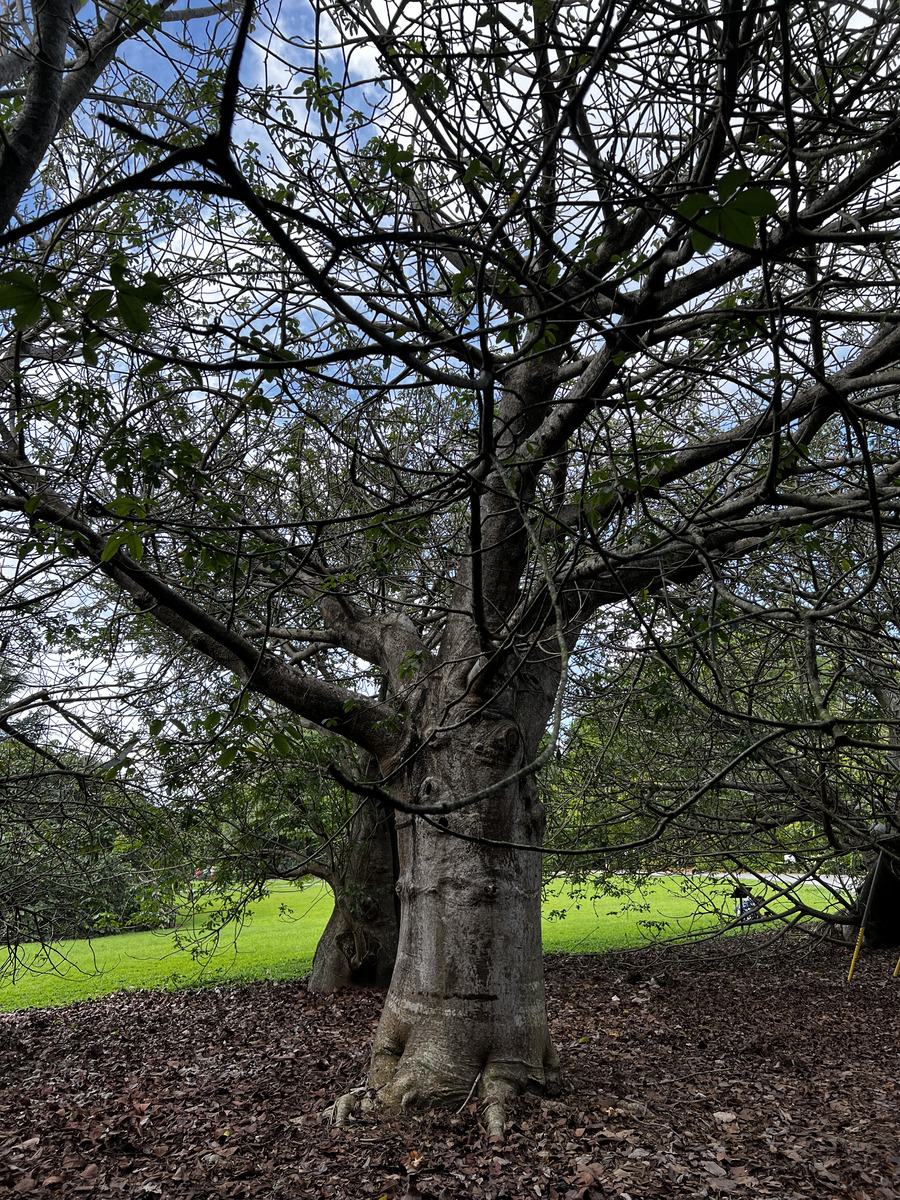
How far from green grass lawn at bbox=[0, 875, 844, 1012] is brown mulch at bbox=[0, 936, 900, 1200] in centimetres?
85

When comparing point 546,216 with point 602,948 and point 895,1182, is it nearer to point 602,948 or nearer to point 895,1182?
point 895,1182

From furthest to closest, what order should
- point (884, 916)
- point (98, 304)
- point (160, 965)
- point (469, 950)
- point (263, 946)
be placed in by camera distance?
point (263, 946), point (160, 965), point (884, 916), point (469, 950), point (98, 304)

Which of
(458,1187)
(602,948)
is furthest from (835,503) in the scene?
(602,948)

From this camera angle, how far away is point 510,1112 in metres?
4.24

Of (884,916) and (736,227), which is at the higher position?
(736,227)

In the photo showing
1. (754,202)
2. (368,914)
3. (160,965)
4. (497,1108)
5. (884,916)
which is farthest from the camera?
(160,965)

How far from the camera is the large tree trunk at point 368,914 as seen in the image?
8.69 m

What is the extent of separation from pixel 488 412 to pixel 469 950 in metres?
3.67

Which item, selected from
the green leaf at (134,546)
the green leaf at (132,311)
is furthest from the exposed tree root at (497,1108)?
the green leaf at (132,311)

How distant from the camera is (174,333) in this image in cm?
519

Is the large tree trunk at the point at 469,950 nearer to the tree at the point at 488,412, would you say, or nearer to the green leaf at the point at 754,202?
the tree at the point at 488,412

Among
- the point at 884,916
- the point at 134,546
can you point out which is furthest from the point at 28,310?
the point at 884,916

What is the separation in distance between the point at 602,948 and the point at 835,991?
467cm

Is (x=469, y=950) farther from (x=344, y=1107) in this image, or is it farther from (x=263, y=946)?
(x=263, y=946)
